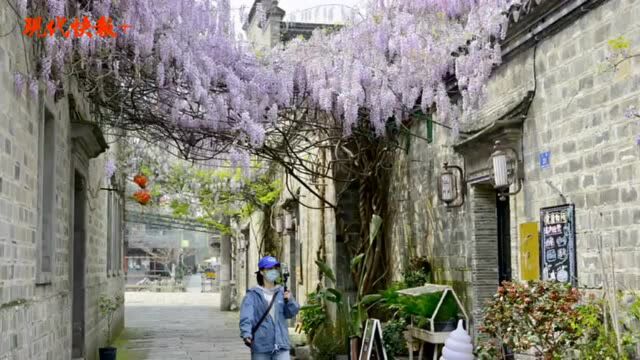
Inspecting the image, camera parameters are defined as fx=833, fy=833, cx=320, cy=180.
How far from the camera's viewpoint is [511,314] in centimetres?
579

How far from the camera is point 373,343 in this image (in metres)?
8.10

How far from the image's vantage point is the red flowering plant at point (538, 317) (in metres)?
5.39

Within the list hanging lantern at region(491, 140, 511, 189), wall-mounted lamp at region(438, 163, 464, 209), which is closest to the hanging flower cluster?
wall-mounted lamp at region(438, 163, 464, 209)

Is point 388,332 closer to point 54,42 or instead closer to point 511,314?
point 511,314

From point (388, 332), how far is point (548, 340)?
11.0 feet

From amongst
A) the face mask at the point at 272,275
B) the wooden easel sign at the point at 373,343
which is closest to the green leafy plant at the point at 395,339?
the wooden easel sign at the point at 373,343

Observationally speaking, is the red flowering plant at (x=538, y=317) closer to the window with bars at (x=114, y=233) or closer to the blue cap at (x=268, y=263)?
the blue cap at (x=268, y=263)

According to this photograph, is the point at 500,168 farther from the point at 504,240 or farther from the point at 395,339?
the point at 395,339

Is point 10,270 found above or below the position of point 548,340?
above

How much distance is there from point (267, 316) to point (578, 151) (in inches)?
105

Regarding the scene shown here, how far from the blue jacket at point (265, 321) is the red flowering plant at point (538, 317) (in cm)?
160

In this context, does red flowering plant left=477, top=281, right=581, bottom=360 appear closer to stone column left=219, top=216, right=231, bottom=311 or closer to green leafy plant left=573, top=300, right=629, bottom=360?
green leafy plant left=573, top=300, right=629, bottom=360

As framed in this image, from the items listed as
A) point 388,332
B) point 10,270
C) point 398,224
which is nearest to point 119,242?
point 398,224

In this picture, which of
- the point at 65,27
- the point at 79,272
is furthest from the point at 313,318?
the point at 65,27
